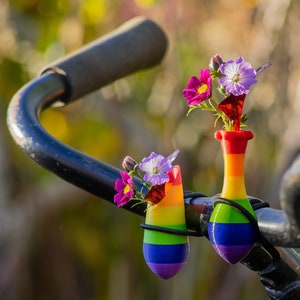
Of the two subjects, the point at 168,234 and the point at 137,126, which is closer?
the point at 168,234

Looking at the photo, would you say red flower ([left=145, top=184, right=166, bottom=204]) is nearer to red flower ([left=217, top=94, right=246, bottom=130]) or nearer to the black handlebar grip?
red flower ([left=217, top=94, right=246, bottom=130])

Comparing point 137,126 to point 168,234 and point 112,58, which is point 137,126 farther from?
point 168,234

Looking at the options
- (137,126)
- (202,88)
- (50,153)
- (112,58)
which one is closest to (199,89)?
(202,88)

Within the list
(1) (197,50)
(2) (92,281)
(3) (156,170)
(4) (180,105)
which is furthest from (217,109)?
(2) (92,281)

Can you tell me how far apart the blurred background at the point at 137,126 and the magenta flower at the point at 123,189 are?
2446mm

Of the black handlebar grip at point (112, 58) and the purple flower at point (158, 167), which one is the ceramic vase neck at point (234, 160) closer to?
the purple flower at point (158, 167)

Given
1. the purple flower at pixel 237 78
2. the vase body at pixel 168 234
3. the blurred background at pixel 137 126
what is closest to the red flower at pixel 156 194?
the vase body at pixel 168 234

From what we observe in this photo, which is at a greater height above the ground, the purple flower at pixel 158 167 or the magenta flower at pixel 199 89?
the magenta flower at pixel 199 89

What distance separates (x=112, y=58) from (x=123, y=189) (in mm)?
455

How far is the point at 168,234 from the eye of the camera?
0.81m

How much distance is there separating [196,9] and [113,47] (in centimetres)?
297

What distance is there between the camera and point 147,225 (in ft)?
2.70

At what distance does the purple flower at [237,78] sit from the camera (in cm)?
76

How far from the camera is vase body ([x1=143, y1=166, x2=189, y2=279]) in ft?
2.67
